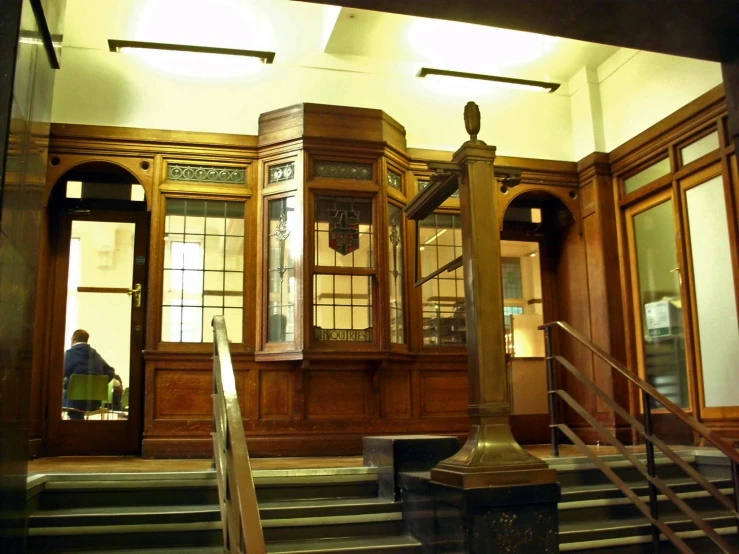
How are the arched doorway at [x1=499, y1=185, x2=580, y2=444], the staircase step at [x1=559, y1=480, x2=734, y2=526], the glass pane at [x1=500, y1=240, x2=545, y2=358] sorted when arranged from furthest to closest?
the glass pane at [x1=500, y1=240, x2=545, y2=358] → the arched doorway at [x1=499, y1=185, x2=580, y2=444] → the staircase step at [x1=559, y1=480, x2=734, y2=526]

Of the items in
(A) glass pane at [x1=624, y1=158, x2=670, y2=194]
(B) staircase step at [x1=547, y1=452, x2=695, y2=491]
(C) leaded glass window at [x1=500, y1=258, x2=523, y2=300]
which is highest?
(A) glass pane at [x1=624, y1=158, x2=670, y2=194]

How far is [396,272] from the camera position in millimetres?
6414

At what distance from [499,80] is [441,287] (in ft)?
6.58

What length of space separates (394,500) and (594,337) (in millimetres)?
3485

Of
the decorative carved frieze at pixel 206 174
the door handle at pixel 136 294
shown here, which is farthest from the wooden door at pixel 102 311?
the decorative carved frieze at pixel 206 174

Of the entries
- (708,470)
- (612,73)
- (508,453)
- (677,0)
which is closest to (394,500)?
(508,453)

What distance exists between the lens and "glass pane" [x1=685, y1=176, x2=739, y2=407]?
549 cm

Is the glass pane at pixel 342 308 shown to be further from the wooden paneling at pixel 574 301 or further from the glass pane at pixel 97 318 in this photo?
the wooden paneling at pixel 574 301

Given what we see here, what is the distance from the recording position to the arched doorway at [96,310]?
621 centimetres

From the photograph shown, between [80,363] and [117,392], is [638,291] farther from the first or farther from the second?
[80,363]

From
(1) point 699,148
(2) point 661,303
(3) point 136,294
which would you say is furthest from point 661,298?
(3) point 136,294

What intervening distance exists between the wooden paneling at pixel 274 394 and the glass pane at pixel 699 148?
371 centimetres


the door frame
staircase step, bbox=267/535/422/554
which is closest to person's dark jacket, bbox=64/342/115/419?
staircase step, bbox=267/535/422/554

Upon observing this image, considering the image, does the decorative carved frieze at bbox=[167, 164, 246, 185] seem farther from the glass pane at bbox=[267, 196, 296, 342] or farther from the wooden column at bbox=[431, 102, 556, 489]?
the wooden column at bbox=[431, 102, 556, 489]
